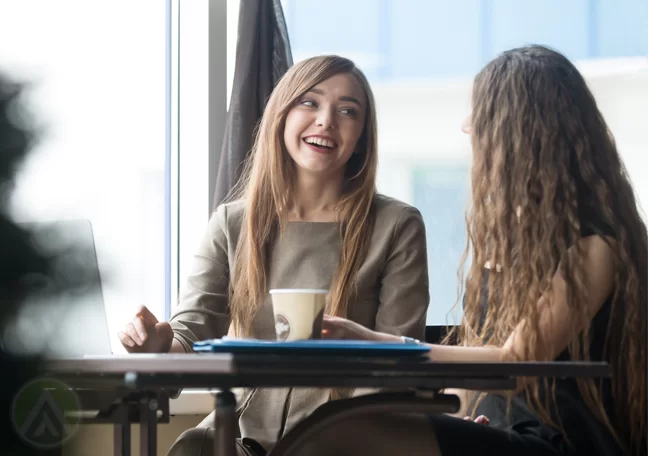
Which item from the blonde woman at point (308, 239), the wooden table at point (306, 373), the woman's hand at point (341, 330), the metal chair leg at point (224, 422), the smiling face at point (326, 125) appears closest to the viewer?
the wooden table at point (306, 373)

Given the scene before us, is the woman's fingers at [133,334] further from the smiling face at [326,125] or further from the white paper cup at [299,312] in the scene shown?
the smiling face at [326,125]

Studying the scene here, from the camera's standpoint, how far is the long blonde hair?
2064 mm

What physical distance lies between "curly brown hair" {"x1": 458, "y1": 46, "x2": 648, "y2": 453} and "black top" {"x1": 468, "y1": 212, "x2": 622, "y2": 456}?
0.01 meters

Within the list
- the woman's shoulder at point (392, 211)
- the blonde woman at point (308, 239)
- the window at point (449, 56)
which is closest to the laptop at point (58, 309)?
the blonde woman at point (308, 239)

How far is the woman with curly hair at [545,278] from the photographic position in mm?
1344

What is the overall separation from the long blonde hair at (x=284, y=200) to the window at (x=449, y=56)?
911 millimetres

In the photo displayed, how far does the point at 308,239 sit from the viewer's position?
2.11 meters

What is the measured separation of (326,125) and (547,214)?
76 cm

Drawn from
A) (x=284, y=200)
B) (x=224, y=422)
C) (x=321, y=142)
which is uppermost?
(x=321, y=142)

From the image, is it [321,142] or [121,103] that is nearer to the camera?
[321,142]

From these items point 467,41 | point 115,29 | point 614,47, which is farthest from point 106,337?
point 614,47

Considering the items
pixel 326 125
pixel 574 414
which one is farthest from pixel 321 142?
pixel 574 414

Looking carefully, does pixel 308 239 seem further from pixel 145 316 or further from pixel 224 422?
pixel 224 422

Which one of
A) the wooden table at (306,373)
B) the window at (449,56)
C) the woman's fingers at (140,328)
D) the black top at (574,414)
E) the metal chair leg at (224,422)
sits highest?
the window at (449,56)
